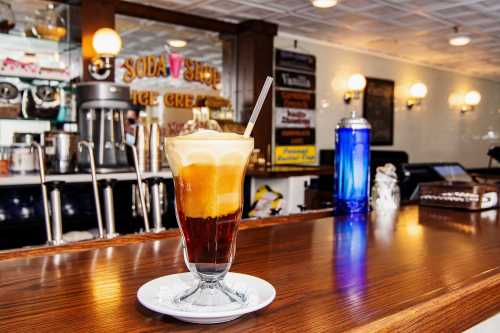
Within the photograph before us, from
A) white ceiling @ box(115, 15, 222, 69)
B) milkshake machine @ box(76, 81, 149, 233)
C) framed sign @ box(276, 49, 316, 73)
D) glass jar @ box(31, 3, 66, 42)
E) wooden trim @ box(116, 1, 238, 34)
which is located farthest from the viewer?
framed sign @ box(276, 49, 316, 73)

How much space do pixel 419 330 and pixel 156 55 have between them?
5.35m

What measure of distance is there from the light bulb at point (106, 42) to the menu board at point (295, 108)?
101 inches

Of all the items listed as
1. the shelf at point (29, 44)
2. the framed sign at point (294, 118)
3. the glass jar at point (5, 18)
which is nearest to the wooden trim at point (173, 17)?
the shelf at point (29, 44)

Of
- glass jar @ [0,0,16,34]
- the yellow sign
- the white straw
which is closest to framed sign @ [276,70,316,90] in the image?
the yellow sign

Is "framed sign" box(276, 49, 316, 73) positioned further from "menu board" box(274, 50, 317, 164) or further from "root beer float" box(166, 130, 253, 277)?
"root beer float" box(166, 130, 253, 277)

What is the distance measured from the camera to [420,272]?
954 mm

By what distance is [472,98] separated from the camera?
1045 cm

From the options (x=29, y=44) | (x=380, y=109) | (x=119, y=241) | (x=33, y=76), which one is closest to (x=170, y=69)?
(x=29, y=44)

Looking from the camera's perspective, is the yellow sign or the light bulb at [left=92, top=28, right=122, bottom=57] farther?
the yellow sign

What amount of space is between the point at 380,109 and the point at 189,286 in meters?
7.79

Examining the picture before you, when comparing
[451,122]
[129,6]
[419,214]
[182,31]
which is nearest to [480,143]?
[451,122]

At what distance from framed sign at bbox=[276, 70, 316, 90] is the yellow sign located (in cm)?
86

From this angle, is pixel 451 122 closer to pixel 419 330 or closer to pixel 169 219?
pixel 169 219

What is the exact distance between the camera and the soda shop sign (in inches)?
217
